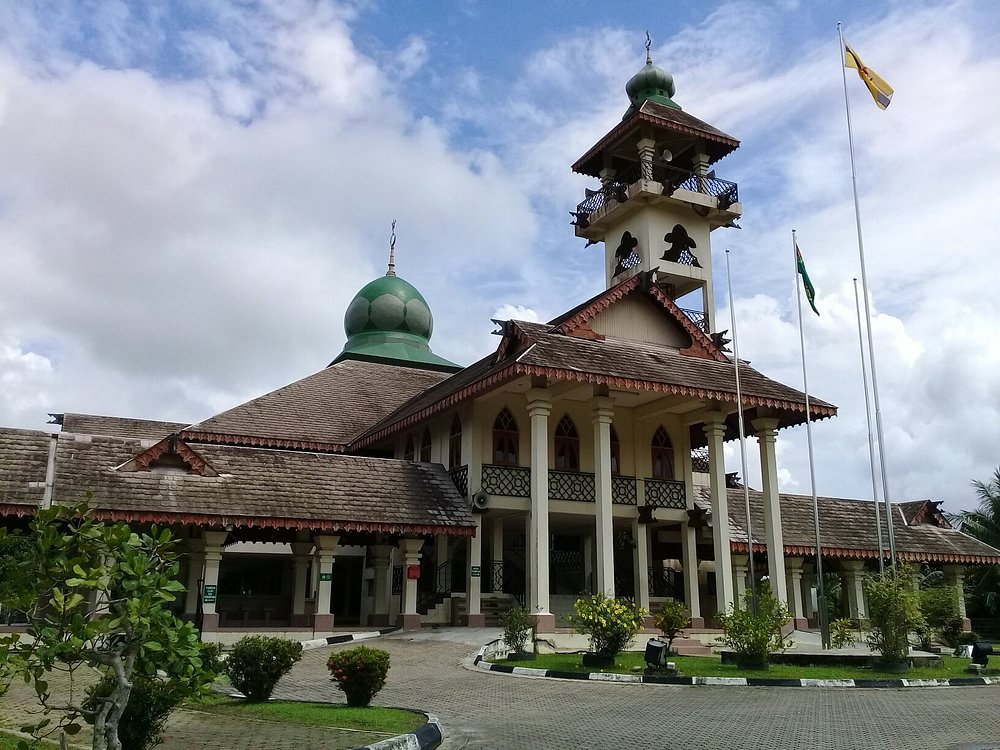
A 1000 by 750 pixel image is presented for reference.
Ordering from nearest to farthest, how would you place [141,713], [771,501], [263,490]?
[141,713] → [263,490] → [771,501]

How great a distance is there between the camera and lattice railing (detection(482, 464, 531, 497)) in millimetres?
22250

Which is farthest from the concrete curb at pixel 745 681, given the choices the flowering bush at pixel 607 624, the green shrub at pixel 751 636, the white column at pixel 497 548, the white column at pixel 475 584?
the white column at pixel 497 548

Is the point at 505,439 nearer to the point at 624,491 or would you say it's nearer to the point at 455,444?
the point at 455,444

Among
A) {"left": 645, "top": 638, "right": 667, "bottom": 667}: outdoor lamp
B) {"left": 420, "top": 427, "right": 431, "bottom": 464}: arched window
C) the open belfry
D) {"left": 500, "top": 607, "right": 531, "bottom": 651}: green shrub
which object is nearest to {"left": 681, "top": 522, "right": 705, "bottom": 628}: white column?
the open belfry

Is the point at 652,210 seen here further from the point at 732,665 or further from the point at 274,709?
the point at 274,709

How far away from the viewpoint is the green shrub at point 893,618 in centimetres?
1468

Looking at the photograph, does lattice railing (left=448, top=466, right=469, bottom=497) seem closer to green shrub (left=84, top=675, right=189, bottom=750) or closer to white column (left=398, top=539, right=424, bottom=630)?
white column (left=398, top=539, right=424, bottom=630)

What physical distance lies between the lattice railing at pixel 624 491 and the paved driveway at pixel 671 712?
31.3 ft

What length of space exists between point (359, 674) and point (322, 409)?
66.7 ft

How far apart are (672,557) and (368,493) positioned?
10.2m

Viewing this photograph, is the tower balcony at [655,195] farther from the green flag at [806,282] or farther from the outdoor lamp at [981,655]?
the outdoor lamp at [981,655]

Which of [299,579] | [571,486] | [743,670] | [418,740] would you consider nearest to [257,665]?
[418,740]

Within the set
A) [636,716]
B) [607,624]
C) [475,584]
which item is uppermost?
[475,584]

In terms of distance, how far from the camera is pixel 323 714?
372 inches
